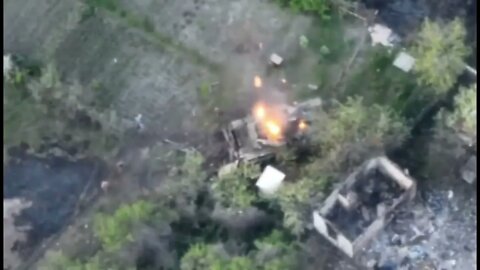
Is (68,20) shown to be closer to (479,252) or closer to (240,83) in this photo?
(240,83)

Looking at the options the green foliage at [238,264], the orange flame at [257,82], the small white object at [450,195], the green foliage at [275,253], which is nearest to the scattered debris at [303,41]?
the orange flame at [257,82]

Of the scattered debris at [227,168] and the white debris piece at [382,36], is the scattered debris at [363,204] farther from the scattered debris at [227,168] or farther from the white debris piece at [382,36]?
the white debris piece at [382,36]

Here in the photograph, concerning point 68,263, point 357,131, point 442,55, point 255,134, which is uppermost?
point 442,55

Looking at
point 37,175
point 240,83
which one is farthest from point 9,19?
point 240,83

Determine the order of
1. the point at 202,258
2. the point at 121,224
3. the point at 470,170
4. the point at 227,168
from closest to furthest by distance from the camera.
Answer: the point at 202,258 → the point at 121,224 → the point at 470,170 → the point at 227,168

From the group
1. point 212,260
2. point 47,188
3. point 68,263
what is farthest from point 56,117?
point 212,260

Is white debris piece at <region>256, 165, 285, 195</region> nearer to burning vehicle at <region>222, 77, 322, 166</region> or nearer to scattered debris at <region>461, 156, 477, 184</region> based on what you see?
burning vehicle at <region>222, 77, 322, 166</region>

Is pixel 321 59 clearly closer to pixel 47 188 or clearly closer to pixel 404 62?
pixel 404 62
